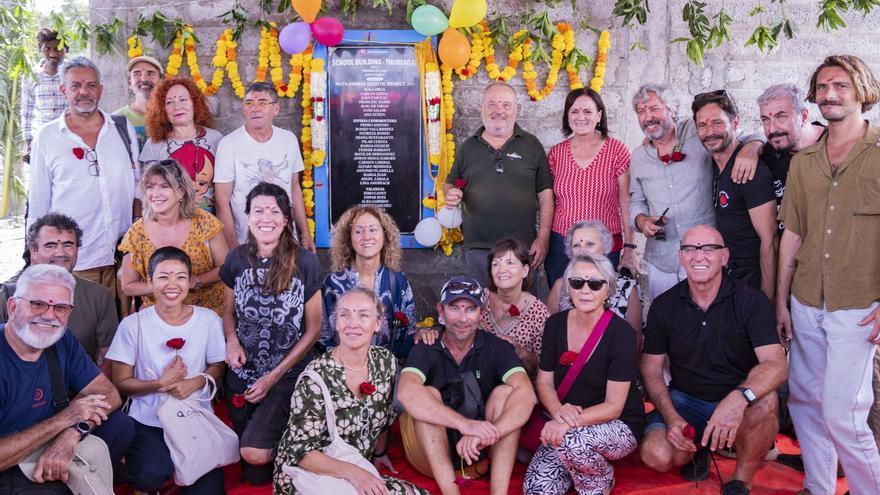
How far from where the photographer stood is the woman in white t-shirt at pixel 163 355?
3.97 m

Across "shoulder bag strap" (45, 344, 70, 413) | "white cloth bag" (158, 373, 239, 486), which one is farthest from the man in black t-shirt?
"shoulder bag strap" (45, 344, 70, 413)

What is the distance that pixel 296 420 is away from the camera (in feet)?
12.3

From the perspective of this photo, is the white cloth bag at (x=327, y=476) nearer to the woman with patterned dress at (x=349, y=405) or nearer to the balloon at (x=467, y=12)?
the woman with patterned dress at (x=349, y=405)

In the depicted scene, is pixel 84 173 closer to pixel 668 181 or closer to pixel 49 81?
pixel 49 81

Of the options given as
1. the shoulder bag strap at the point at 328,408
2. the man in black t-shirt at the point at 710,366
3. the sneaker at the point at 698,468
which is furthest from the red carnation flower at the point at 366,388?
the sneaker at the point at 698,468

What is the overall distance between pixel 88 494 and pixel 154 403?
25.3 inches

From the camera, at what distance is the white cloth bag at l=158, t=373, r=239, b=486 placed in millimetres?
3869

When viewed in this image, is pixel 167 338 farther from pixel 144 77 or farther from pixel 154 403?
pixel 144 77

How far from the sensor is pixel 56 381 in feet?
11.8

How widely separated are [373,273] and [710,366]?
1.95 m

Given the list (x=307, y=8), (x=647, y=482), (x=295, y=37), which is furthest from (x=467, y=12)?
(x=647, y=482)

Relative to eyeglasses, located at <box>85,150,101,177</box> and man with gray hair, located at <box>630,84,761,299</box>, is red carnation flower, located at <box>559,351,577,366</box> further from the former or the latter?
eyeglasses, located at <box>85,150,101,177</box>

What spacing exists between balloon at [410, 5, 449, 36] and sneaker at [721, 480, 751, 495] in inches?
142

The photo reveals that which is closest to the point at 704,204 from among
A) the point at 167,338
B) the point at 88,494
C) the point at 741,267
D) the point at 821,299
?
the point at 741,267
